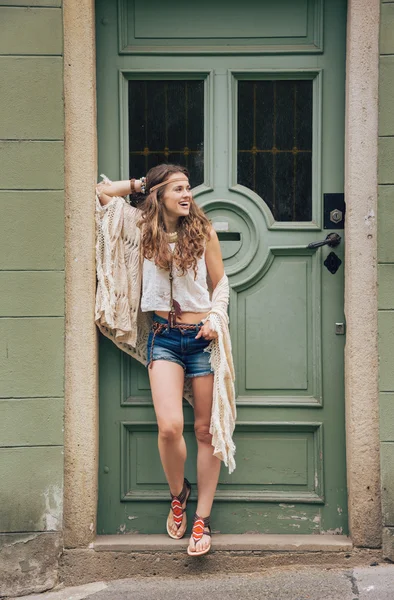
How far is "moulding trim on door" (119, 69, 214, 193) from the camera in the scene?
419 centimetres

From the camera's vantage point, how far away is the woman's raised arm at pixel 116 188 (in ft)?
13.3

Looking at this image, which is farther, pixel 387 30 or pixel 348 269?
pixel 348 269

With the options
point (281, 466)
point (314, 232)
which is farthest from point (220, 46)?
point (281, 466)

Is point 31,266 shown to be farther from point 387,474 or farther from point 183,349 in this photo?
point 387,474

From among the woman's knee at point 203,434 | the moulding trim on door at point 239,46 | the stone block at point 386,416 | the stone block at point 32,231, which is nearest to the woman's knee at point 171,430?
the woman's knee at point 203,434

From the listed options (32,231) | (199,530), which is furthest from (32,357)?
(199,530)

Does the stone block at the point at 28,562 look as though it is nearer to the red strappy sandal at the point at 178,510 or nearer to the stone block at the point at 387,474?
the red strappy sandal at the point at 178,510

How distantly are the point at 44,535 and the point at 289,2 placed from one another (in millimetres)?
2938

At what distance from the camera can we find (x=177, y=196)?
393 cm

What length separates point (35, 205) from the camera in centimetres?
398

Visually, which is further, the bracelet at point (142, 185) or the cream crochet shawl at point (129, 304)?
the bracelet at point (142, 185)

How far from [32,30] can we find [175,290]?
1432mm

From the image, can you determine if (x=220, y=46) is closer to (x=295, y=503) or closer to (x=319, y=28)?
(x=319, y=28)

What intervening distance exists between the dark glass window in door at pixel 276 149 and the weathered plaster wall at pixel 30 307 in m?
0.96
